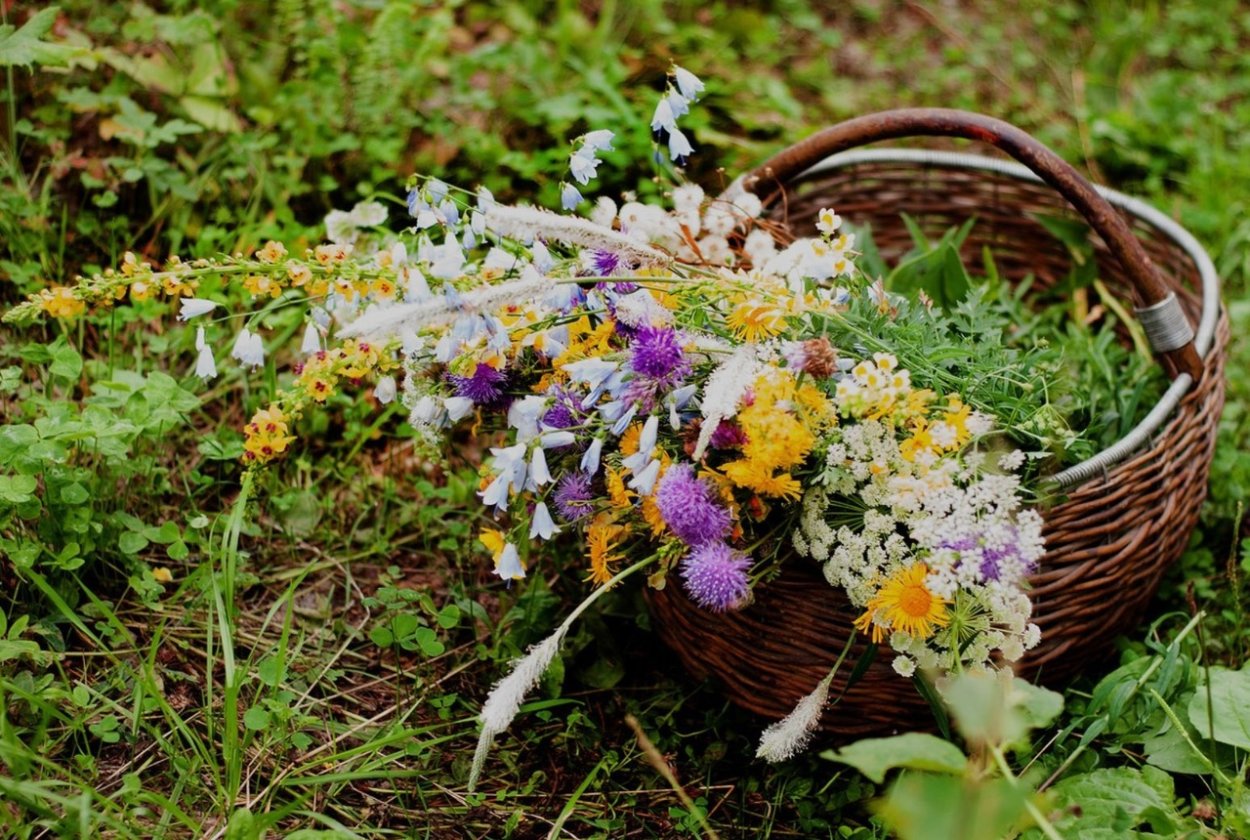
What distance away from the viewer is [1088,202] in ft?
5.38

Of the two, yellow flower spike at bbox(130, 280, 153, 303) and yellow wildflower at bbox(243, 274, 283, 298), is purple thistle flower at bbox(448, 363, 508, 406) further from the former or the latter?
yellow flower spike at bbox(130, 280, 153, 303)

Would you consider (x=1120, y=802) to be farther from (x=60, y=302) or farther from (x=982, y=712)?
(x=60, y=302)

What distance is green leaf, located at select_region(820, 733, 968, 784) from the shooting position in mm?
999

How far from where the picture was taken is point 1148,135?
296 centimetres

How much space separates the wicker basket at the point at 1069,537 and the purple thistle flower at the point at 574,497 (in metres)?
0.20

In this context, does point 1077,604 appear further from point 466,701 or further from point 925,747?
point 466,701

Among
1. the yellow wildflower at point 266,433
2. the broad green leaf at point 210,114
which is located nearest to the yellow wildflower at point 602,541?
the yellow wildflower at point 266,433

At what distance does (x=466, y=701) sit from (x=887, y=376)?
80 centimetres

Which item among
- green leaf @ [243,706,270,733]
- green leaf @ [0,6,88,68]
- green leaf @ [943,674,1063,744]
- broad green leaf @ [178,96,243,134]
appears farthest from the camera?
broad green leaf @ [178,96,243,134]

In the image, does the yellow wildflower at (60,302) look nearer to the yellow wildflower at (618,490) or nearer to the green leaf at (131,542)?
the green leaf at (131,542)

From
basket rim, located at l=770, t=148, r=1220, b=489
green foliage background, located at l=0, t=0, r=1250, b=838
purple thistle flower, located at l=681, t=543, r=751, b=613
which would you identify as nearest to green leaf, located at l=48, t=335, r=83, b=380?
green foliage background, located at l=0, t=0, r=1250, b=838

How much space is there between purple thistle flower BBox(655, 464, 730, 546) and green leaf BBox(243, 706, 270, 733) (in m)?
0.61

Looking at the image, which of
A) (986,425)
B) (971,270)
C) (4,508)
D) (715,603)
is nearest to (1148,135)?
(971,270)

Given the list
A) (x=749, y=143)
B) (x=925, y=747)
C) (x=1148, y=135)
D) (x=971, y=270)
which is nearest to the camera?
(x=925, y=747)
